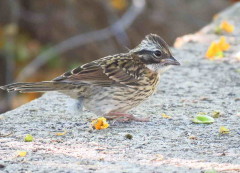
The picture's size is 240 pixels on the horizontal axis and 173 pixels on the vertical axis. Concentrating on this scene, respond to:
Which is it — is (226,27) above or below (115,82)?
above

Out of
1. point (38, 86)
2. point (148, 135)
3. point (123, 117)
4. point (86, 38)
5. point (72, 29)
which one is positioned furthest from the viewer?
point (72, 29)

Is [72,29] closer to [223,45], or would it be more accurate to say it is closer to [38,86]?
[223,45]

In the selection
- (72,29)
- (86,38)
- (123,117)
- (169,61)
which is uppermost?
(72,29)

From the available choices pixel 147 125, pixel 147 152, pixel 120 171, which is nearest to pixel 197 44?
pixel 147 125

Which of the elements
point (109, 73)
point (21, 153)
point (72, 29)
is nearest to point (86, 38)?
point (72, 29)

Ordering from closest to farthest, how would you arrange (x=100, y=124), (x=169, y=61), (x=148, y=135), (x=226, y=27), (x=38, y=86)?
1. (x=148, y=135)
2. (x=100, y=124)
3. (x=38, y=86)
4. (x=169, y=61)
5. (x=226, y=27)

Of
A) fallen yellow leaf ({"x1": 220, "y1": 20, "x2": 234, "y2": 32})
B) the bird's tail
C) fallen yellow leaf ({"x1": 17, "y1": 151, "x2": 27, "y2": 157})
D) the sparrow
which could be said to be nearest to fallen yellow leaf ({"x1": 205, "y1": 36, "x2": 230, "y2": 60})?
fallen yellow leaf ({"x1": 220, "y1": 20, "x2": 234, "y2": 32})

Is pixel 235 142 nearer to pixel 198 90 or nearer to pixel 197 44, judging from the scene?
pixel 198 90
